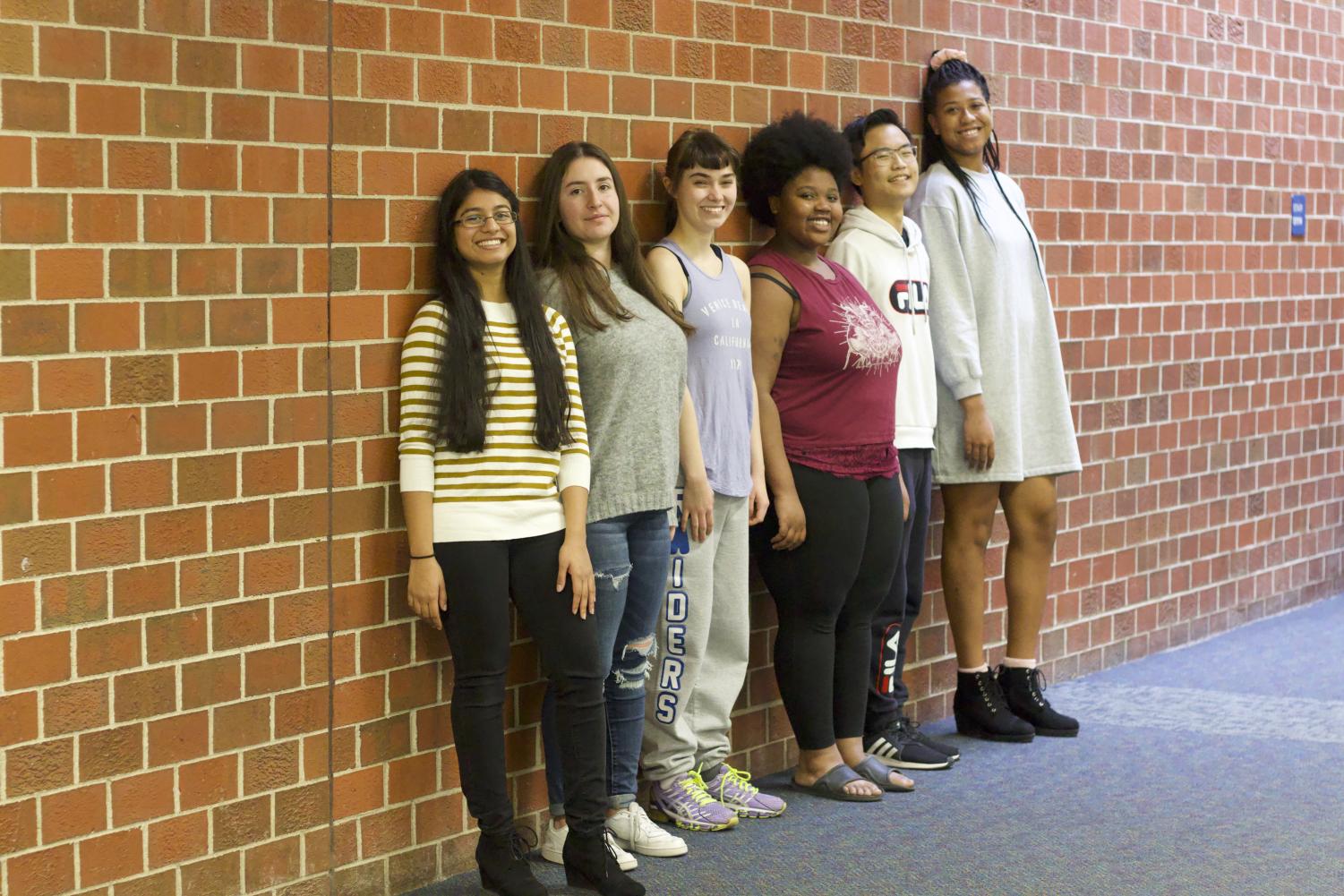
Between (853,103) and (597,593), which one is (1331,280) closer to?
(853,103)

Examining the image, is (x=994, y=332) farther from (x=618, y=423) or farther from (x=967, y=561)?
(x=618, y=423)

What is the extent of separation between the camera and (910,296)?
4434mm

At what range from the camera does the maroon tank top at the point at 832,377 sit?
4062 millimetres

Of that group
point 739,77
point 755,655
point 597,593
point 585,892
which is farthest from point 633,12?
point 585,892

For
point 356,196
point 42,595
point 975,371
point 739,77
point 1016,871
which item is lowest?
point 1016,871

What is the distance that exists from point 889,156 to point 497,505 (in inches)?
66.3

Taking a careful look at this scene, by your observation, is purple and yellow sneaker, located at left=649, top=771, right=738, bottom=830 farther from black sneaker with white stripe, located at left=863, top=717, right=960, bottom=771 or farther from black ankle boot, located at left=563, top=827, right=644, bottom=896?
black sneaker with white stripe, located at left=863, top=717, right=960, bottom=771

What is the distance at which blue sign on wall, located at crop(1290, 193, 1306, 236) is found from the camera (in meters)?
6.64

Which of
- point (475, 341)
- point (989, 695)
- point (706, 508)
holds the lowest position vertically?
point (989, 695)

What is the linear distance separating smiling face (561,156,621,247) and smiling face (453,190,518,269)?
25 cm

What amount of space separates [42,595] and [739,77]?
2238 mm

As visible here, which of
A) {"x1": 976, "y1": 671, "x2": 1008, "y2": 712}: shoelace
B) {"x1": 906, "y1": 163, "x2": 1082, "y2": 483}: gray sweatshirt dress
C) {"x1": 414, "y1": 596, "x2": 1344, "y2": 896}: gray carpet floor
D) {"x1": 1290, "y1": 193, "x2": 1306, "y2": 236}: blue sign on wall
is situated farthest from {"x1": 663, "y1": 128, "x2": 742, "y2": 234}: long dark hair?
{"x1": 1290, "y1": 193, "x2": 1306, "y2": 236}: blue sign on wall

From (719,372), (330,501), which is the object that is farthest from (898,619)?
(330,501)

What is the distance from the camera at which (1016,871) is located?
3.69 metres
